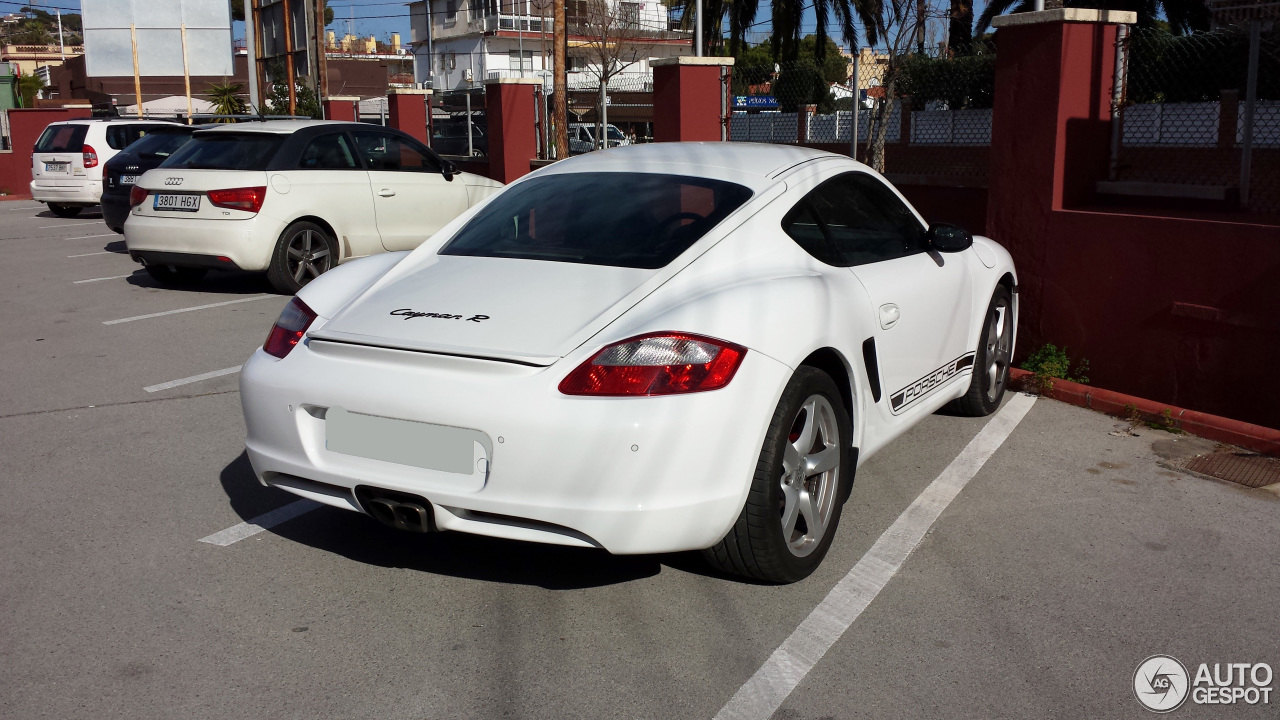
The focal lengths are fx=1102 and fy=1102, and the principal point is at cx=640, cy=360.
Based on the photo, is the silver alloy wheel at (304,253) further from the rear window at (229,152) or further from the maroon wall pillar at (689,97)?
the maroon wall pillar at (689,97)

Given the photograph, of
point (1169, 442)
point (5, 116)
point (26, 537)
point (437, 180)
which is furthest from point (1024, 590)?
point (5, 116)

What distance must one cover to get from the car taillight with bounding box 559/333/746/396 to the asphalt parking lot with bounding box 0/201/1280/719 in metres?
0.82

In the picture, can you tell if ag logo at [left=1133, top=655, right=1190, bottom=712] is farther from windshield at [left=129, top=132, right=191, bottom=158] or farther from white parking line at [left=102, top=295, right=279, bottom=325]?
windshield at [left=129, top=132, right=191, bottom=158]

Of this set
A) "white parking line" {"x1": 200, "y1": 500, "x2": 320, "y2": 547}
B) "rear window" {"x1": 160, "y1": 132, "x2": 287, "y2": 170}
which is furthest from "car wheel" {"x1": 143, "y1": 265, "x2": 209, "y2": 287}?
"white parking line" {"x1": 200, "y1": 500, "x2": 320, "y2": 547}

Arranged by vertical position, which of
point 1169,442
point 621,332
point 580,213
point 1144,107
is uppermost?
point 1144,107

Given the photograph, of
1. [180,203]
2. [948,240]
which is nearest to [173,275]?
[180,203]

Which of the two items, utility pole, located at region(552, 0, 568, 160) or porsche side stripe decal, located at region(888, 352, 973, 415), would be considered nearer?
porsche side stripe decal, located at region(888, 352, 973, 415)

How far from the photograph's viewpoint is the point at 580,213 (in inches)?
175

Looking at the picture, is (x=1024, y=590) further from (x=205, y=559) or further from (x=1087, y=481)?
(x=205, y=559)

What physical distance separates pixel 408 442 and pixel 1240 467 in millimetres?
4133

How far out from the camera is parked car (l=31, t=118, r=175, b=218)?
58.0 ft

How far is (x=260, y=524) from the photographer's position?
444 centimetres

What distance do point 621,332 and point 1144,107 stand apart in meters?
5.63

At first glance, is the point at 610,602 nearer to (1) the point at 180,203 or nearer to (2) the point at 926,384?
(2) the point at 926,384
